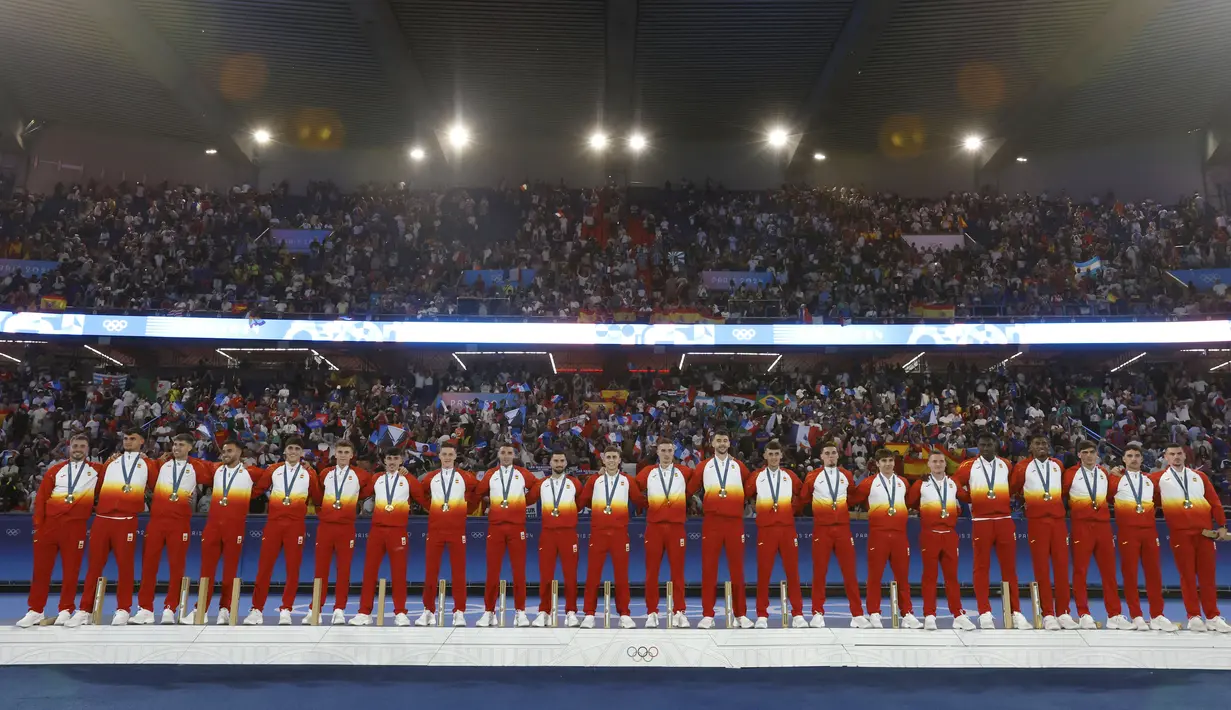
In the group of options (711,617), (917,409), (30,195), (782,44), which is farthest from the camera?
(30,195)

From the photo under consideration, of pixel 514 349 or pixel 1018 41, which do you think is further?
pixel 514 349

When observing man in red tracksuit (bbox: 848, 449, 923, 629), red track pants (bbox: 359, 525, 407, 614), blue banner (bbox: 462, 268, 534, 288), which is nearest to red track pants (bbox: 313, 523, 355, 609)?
red track pants (bbox: 359, 525, 407, 614)

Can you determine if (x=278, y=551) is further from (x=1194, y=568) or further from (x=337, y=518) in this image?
(x=1194, y=568)

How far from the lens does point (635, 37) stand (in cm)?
2139

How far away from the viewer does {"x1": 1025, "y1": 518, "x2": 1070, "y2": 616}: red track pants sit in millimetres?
9078

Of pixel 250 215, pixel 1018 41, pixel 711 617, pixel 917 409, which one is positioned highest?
pixel 1018 41

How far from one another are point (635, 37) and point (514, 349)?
9110 millimetres

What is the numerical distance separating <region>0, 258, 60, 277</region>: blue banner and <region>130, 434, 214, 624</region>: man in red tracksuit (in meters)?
17.8

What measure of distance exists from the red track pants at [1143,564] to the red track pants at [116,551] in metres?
11.1

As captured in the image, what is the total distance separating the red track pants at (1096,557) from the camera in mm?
9109

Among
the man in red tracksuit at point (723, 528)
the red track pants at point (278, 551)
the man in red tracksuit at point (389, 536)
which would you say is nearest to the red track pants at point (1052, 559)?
the man in red tracksuit at point (723, 528)

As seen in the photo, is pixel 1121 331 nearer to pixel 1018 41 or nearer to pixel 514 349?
pixel 1018 41

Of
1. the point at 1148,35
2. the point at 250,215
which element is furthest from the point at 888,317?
the point at 250,215

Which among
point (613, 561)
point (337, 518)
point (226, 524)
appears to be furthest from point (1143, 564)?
point (226, 524)
